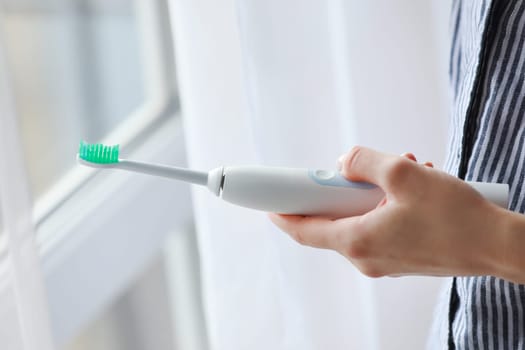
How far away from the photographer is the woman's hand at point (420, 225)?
46 cm

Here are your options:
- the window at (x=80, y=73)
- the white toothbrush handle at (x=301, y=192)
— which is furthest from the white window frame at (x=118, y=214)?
the white toothbrush handle at (x=301, y=192)

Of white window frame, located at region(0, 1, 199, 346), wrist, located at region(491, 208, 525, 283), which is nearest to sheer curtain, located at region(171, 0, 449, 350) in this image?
white window frame, located at region(0, 1, 199, 346)

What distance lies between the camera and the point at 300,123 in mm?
717

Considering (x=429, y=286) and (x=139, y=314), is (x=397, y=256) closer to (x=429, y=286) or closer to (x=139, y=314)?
(x=429, y=286)

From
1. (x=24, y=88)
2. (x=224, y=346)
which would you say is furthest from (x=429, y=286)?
(x=24, y=88)

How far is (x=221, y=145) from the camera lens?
0.68m

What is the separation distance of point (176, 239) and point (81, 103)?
0.23 meters

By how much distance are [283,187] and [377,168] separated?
0.20 ft

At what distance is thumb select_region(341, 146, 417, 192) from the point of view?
0.46m

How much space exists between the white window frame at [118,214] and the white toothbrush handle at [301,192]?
250 mm

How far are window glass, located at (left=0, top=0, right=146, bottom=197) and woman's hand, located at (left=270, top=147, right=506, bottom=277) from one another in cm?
43

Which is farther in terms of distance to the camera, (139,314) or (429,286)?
(139,314)

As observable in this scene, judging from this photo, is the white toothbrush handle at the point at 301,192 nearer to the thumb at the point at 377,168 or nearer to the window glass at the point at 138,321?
the thumb at the point at 377,168

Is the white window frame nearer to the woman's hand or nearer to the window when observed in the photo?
the window
